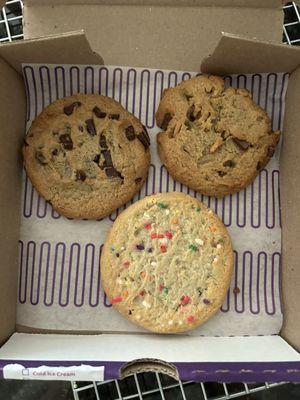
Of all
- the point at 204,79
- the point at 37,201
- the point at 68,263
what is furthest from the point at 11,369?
the point at 204,79

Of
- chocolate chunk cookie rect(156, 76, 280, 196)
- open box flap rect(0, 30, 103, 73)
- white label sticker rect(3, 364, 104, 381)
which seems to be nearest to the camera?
white label sticker rect(3, 364, 104, 381)

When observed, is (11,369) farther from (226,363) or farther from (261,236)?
(261,236)

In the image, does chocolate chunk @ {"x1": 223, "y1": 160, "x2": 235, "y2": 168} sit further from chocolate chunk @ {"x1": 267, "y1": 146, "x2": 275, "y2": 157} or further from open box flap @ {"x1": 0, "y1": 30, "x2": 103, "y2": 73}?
open box flap @ {"x1": 0, "y1": 30, "x2": 103, "y2": 73}

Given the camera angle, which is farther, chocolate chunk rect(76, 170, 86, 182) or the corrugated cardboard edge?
chocolate chunk rect(76, 170, 86, 182)

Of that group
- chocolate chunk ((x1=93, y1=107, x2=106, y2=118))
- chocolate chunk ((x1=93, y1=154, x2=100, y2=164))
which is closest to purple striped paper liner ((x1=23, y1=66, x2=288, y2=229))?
chocolate chunk ((x1=93, y1=107, x2=106, y2=118))

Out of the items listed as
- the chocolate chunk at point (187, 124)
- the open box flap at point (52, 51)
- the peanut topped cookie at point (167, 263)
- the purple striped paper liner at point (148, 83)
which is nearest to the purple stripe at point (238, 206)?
the purple striped paper liner at point (148, 83)

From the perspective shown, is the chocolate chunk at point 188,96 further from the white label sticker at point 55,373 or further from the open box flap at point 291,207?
the white label sticker at point 55,373

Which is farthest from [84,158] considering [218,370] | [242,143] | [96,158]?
[218,370]

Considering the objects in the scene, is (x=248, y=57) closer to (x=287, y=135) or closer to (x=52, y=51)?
(x=287, y=135)
